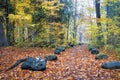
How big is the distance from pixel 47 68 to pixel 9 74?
6.91 ft

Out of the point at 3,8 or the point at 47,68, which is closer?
the point at 47,68

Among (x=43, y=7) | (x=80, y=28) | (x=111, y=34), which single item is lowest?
(x=80, y=28)

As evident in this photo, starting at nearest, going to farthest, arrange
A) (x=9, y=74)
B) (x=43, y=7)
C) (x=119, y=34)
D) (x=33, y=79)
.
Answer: (x=33, y=79), (x=9, y=74), (x=119, y=34), (x=43, y=7)

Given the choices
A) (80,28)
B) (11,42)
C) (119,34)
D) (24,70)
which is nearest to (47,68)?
(24,70)

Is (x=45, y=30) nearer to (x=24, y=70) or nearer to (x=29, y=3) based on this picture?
(x=29, y=3)

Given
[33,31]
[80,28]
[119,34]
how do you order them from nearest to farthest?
[119,34] < [33,31] < [80,28]

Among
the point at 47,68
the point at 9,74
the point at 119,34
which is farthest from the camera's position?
the point at 119,34

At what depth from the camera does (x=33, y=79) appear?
27.7ft

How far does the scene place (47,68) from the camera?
34.2 ft

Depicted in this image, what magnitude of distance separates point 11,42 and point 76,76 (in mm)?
15087

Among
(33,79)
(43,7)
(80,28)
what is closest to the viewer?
(33,79)

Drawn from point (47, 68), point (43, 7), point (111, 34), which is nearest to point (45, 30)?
point (43, 7)

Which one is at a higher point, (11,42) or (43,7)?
(43,7)

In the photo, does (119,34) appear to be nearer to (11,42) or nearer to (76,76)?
(76,76)
